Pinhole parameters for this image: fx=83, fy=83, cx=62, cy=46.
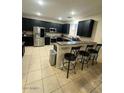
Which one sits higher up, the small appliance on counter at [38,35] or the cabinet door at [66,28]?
the cabinet door at [66,28]

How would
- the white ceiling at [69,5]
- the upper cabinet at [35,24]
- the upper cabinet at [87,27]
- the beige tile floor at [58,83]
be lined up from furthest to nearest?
the upper cabinet at [35,24], the upper cabinet at [87,27], the white ceiling at [69,5], the beige tile floor at [58,83]

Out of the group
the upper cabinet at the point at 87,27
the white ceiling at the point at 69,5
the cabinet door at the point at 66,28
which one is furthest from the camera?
the cabinet door at the point at 66,28

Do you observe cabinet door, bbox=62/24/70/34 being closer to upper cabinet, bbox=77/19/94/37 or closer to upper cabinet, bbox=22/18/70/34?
upper cabinet, bbox=22/18/70/34

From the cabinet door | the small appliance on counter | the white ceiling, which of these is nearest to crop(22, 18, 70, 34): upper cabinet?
the cabinet door

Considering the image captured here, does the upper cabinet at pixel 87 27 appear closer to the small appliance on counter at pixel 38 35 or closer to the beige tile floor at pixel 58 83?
the beige tile floor at pixel 58 83

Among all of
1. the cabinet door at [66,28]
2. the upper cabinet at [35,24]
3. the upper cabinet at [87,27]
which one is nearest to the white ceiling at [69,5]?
the upper cabinet at [87,27]

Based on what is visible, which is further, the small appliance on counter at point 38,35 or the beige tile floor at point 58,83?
the small appliance on counter at point 38,35

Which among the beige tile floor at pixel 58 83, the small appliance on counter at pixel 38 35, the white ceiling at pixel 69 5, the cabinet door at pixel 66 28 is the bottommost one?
the beige tile floor at pixel 58 83

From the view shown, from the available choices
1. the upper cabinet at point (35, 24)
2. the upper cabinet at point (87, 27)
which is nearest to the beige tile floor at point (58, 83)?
the upper cabinet at point (87, 27)

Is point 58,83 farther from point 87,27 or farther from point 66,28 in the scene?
point 66,28
